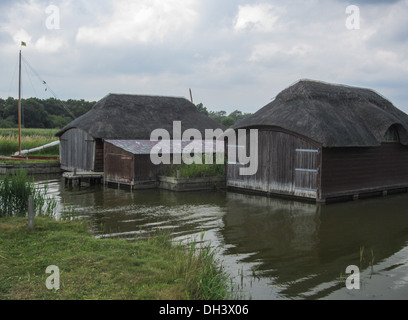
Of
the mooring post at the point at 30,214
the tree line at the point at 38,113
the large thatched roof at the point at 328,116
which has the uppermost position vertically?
the tree line at the point at 38,113

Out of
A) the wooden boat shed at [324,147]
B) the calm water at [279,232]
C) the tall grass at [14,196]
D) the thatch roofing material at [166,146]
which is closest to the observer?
the calm water at [279,232]

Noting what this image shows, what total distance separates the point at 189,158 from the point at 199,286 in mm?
16361

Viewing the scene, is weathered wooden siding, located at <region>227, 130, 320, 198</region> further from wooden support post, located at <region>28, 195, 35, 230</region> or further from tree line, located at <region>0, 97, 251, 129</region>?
tree line, located at <region>0, 97, 251, 129</region>

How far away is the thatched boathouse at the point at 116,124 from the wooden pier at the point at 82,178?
5.20 ft

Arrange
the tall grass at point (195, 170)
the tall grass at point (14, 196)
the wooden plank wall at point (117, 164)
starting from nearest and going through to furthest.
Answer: the tall grass at point (14, 196) < the tall grass at point (195, 170) < the wooden plank wall at point (117, 164)

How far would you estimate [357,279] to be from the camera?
8406 millimetres

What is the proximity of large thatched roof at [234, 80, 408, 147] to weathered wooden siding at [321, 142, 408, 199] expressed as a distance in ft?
2.08

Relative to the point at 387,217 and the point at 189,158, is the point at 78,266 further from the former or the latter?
the point at 189,158

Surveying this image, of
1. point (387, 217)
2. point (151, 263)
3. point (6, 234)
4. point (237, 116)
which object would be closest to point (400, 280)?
point (151, 263)

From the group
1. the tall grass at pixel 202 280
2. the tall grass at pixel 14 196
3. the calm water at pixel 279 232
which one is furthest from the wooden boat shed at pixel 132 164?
the tall grass at pixel 202 280

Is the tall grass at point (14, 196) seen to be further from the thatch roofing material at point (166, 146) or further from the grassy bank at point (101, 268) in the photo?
the thatch roofing material at point (166, 146)

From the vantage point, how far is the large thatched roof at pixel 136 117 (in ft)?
85.8

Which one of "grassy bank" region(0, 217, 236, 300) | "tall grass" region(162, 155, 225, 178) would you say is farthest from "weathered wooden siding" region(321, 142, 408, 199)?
"grassy bank" region(0, 217, 236, 300)

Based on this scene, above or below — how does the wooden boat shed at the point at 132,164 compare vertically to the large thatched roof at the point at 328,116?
below
